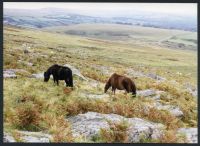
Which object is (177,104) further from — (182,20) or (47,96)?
(47,96)

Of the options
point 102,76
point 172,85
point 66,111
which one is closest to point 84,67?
point 102,76

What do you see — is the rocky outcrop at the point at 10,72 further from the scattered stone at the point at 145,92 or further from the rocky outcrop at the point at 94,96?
the scattered stone at the point at 145,92

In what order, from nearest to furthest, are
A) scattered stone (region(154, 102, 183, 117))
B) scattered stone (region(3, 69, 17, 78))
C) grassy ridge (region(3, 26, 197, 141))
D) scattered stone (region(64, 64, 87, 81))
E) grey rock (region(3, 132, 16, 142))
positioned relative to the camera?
1. grey rock (region(3, 132, 16, 142))
2. grassy ridge (region(3, 26, 197, 141))
3. scattered stone (region(154, 102, 183, 117))
4. scattered stone (region(3, 69, 17, 78))
5. scattered stone (region(64, 64, 87, 81))

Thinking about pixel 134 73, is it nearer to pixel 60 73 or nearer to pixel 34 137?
pixel 60 73

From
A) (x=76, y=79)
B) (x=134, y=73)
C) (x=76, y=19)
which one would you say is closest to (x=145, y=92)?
(x=134, y=73)

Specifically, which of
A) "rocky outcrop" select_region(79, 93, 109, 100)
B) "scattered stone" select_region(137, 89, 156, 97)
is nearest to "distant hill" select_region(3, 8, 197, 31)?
"scattered stone" select_region(137, 89, 156, 97)

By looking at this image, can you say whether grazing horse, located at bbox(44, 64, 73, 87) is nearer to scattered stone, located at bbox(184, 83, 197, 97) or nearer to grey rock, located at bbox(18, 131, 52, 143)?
grey rock, located at bbox(18, 131, 52, 143)
